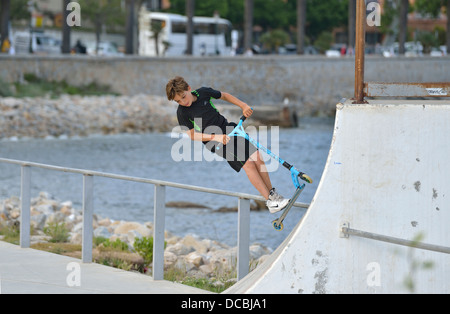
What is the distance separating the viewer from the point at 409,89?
18.1ft

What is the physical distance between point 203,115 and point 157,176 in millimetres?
26244

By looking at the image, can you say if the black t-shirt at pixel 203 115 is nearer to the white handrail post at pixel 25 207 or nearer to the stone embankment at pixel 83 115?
the white handrail post at pixel 25 207

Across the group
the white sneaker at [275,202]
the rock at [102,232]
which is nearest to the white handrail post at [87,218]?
the white sneaker at [275,202]

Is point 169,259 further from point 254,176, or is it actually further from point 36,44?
point 36,44

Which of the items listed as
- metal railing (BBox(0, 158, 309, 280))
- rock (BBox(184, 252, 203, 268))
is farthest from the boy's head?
rock (BBox(184, 252, 203, 268))

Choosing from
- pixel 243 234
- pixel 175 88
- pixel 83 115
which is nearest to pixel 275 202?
pixel 243 234

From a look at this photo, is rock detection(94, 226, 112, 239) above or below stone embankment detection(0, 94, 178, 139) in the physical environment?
below

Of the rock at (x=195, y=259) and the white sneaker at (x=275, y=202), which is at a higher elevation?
the white sneaker at (x=275, y=202)

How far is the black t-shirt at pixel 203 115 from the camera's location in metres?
6.34

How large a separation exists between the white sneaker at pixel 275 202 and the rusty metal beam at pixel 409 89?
1.00m

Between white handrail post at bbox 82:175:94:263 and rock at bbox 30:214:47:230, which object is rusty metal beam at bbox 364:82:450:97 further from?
rock at bbox 30:214:47:230

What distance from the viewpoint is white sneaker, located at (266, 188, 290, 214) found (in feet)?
19.8

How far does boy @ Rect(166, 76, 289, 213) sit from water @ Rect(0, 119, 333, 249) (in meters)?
10.8

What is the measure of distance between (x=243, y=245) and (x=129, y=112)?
4057 cm
